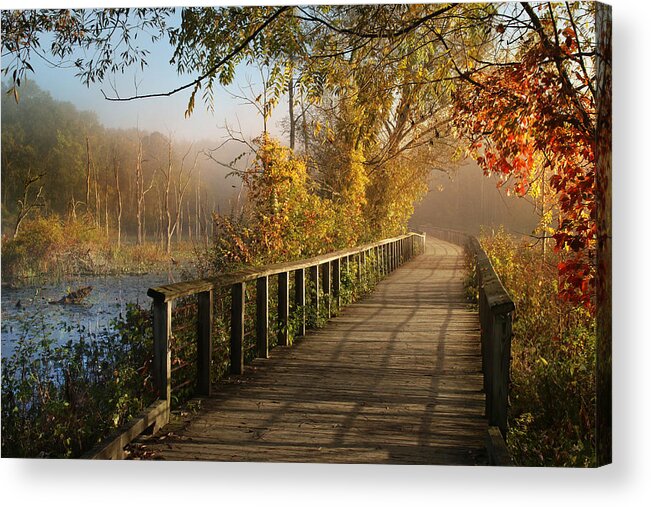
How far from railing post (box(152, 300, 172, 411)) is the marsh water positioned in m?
0.78

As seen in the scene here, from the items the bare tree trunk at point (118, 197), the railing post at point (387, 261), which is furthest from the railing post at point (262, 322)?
the railing post at point (387, 261)

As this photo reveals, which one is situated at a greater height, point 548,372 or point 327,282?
point 327,282

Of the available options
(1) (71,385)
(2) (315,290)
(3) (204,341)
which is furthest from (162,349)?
(2) (315,290)

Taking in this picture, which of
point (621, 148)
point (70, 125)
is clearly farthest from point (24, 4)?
point (621, 148)

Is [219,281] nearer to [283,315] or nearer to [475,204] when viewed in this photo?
[283,315]

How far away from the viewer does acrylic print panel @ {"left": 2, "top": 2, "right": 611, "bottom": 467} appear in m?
4.16

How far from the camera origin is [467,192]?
5.84 meters

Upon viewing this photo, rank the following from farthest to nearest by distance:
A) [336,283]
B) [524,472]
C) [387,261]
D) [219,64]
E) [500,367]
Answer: [387,261]
[336,283]
[219,64]
[524,472]
[500,367]

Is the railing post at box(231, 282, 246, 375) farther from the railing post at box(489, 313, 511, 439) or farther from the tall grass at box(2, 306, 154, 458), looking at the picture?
the railing post at box(489, 313, 511, 439)

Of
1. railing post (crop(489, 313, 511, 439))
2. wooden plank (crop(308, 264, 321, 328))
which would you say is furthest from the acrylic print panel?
wooden plank (crop(308, 264, 321, 328))

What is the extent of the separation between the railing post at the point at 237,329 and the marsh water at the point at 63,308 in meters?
0.67

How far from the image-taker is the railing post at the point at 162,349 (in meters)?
4.05

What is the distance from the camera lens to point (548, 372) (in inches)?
187

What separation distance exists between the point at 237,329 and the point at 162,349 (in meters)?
1.16
